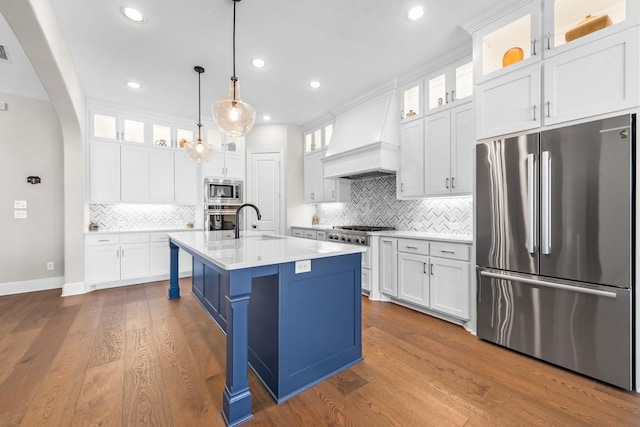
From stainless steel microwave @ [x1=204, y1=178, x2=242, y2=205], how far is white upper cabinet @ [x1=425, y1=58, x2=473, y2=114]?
12.3ft

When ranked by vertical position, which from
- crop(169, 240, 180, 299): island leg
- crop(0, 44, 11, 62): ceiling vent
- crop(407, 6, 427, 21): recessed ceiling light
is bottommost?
crop(169, 240, 180, 299): island leg

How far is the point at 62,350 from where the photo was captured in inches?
94.5

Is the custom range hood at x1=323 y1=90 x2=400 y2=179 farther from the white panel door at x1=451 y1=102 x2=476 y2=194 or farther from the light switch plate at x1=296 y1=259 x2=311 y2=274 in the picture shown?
the light switch plate at x1=296 y1=259 x2=311 y2=274

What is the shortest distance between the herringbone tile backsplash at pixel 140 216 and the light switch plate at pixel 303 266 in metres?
4.27

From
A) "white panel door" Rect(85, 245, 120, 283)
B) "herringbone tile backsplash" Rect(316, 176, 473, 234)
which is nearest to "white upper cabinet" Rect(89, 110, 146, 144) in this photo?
"white panel door" Rect(85, 245, 120, 283)

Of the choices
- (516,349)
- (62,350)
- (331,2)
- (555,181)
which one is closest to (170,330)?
(62,350)

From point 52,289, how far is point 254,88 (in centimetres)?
433

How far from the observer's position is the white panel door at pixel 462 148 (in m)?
2.96

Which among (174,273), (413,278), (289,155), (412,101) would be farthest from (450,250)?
(289,155)

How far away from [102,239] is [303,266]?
4023 mm

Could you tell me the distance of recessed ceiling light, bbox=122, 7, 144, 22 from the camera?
2.41 meters

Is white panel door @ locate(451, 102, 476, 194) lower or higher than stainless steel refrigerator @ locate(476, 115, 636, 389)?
higher

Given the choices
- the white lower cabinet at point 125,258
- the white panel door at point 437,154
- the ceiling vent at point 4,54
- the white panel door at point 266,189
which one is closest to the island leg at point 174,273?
the white lower cabinet at point 125,258

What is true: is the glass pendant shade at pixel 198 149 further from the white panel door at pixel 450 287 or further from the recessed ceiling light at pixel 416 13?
the white panel door at pixel 450 287
